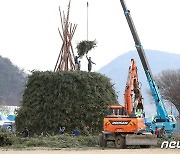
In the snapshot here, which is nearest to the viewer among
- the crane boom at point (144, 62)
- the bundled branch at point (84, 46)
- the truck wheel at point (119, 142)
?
the truck wheel at point (119, 142)

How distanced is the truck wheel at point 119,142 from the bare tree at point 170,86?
48.6 m

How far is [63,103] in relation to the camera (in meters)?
32.6

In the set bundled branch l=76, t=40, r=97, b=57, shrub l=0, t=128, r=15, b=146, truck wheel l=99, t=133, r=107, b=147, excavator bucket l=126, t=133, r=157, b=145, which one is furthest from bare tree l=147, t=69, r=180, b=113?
shrub l=0, t=128, r=15, b=146

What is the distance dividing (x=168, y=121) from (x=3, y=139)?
1846 centimetres

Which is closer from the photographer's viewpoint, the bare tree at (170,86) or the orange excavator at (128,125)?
the orange excavator at (128,125)

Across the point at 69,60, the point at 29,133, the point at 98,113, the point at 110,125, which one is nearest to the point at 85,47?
the point at 69,60

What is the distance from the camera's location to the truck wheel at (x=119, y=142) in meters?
25.6

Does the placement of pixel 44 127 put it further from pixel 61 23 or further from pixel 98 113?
pixel 61 23

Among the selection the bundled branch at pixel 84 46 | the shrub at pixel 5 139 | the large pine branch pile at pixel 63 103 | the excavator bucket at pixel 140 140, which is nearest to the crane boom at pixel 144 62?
the bundled branch at pixel 84 46

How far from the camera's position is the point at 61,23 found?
118ft

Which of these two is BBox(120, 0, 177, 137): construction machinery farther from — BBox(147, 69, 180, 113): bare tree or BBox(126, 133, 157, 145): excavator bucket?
BBox(147, 69, 180, 113): bare tree

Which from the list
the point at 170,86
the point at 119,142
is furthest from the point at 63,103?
the point at 170,86

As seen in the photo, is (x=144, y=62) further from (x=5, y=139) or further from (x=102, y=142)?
(x=5, y=139)

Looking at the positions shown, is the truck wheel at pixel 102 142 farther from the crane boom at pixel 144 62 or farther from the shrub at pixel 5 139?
the crane boom at pixel 144 62
